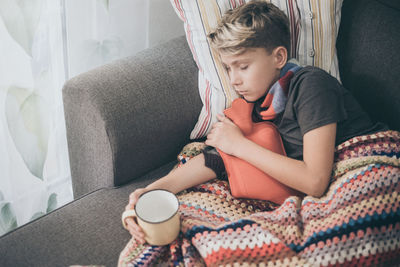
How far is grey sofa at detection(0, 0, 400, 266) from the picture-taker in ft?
3.20

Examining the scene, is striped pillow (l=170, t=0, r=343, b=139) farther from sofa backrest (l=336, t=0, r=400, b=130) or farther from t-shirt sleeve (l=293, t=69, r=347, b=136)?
t-shirt sleeve (l=293, t=69, r=347, b=136)

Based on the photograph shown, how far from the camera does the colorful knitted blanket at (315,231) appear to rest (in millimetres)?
804

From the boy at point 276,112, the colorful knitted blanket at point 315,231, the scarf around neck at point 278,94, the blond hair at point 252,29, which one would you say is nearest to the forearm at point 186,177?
the boy at point 276,112

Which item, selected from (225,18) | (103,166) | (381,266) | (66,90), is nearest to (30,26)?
(66,90)

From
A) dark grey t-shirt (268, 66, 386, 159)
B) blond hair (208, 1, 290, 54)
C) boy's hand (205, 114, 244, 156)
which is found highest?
blond hair (208, 1, 290, 54)

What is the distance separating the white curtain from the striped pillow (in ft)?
1.10

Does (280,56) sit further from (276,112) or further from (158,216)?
(158,216)

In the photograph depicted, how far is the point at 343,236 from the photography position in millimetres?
811

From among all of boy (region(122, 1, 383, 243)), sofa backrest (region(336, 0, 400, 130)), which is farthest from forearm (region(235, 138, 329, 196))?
sofa backrest (region(336, 0, 400, 130))

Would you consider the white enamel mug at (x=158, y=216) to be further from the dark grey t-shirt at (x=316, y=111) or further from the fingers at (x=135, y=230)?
the dark grey t-shirt at (x=316, y=111)

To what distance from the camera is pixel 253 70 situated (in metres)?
1.08

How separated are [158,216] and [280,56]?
0.60 m

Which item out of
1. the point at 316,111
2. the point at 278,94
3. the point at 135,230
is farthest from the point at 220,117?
the point at 135,230

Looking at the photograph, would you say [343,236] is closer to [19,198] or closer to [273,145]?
[273,145]
